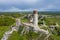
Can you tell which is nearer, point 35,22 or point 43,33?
point 43,33

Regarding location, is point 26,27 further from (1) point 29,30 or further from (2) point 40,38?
(2) point 40,38

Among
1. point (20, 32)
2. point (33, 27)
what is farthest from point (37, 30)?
point (20, 32)

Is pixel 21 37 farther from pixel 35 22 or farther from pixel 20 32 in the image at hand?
pixel 35 22

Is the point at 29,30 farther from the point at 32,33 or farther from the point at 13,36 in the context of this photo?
the point at 13,36

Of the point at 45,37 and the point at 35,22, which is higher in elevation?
the point at 35,22

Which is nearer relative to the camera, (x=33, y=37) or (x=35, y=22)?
(x=33, y=37)

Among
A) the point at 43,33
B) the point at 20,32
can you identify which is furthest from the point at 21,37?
the point at 43,33

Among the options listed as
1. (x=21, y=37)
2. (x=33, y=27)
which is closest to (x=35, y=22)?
(x=33, y=27)

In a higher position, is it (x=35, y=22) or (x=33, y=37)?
(x=35, y=22)
